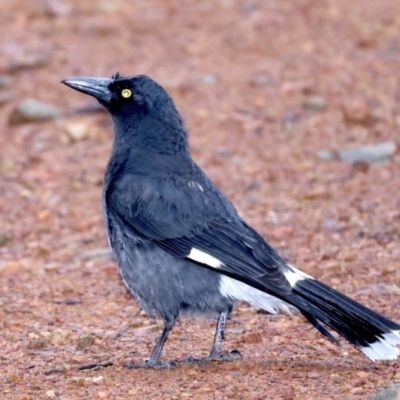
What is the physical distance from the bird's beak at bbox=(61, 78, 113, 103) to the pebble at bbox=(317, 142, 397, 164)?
3283mm

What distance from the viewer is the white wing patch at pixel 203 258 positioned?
539 cm

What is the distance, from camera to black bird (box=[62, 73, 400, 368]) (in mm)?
5254

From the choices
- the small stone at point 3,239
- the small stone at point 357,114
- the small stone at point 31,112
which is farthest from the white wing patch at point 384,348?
the small stone at point 31,112

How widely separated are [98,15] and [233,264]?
304 inches

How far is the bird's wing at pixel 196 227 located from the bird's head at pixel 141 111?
14.9 inches

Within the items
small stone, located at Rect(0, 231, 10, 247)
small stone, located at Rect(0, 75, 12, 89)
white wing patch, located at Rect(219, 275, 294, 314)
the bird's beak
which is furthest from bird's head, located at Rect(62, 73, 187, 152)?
small stone, located at Rect(0, 75, 12, 89)

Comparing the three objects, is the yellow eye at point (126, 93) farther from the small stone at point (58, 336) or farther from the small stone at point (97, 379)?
the small stone at point (97, 379)

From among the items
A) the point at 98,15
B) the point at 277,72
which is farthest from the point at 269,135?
the point at 98,15

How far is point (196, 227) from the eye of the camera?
560cm

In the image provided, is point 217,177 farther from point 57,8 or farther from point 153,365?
point 57,8

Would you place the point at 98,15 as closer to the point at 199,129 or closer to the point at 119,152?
the point at 199,129

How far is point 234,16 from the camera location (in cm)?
1216

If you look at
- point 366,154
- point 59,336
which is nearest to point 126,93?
point 59,336

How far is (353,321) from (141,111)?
75.4 inches
